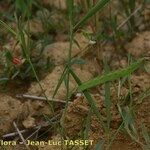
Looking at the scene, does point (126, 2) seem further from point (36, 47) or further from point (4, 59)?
point (4, 59)

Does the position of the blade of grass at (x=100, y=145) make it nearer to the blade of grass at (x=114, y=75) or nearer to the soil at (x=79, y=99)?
the soil at (x=79, y=99)

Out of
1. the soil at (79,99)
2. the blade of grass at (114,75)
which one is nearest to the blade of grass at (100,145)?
the soil at (79,99)

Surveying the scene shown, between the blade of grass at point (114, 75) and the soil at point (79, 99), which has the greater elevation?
the blade of grass at point (114, 75)

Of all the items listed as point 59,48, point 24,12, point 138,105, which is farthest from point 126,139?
point 24,12

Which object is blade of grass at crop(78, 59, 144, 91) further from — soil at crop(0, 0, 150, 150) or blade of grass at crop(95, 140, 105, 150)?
blade of grass at crop(95, 140, 105, 150)

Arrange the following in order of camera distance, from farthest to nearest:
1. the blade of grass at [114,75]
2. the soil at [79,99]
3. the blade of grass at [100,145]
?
the soil at [79,99], the blade of grass at [100,145], the blade of grass at [114,75]

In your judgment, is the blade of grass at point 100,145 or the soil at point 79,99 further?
the soil at point 79,99

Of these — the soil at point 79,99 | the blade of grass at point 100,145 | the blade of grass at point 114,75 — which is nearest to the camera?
the blade of grass at point 114,75

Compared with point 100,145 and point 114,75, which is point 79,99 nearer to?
point 100,145
